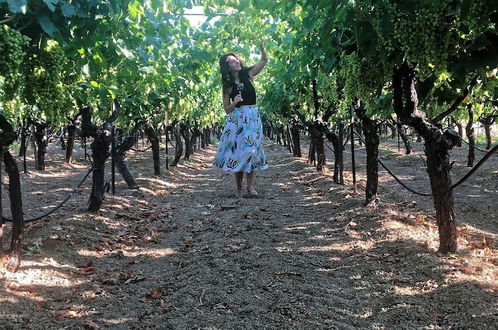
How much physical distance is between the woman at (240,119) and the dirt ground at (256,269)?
644mm

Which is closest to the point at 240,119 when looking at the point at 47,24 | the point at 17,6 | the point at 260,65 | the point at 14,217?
the point at 260,65

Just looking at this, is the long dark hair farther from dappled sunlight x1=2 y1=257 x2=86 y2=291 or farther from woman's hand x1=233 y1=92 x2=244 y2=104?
dappled sunlight x1=2 y1=257 x2=86 y2=291

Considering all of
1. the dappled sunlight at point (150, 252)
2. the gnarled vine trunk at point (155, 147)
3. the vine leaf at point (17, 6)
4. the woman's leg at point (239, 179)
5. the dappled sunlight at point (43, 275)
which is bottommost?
the dappled sunlight at point (150, 252)

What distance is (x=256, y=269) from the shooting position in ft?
12.3

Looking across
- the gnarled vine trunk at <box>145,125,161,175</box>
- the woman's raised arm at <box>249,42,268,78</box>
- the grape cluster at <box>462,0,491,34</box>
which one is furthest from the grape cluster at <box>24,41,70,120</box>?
the gnarled vine trunk at <box>145,125,161,175</box>

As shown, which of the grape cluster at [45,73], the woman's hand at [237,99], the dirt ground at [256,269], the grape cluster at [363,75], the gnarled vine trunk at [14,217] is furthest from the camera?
the woman's hand at [237,99]

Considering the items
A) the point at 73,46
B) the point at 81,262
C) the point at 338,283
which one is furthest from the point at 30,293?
the point at 338,283

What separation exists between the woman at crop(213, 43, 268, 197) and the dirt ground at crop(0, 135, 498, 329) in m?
0.64

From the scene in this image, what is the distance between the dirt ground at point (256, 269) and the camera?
2924 millimetres

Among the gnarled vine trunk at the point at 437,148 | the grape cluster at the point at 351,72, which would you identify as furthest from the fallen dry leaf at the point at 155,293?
the gnarled vine trunk at the point at 437,148

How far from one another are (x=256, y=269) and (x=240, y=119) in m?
3.35

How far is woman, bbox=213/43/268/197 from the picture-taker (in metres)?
6.57

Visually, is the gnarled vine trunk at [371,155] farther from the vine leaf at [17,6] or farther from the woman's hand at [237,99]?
the vine leaf at [17,6]

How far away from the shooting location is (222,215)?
609 centimetres
